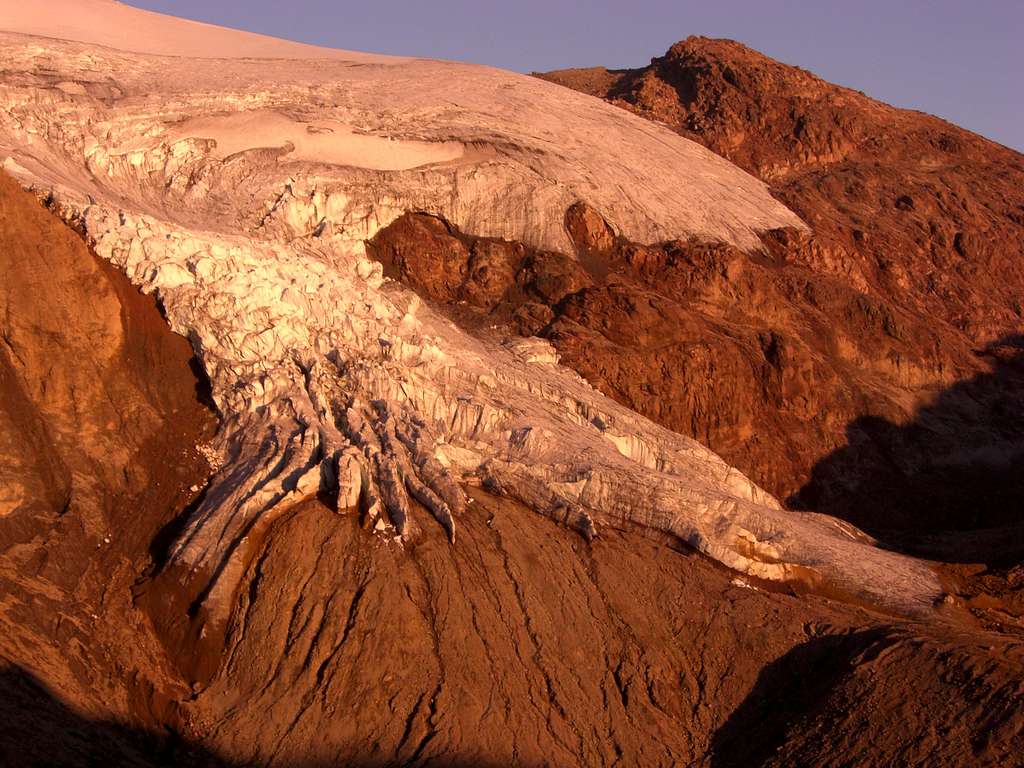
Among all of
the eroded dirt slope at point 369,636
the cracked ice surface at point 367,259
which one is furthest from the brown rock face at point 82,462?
the cracked ice surface at point 367,259

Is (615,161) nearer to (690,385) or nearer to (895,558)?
(690,385)

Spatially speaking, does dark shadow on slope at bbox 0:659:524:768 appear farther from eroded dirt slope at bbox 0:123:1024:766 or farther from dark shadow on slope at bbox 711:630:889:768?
dark shadow on slope at bbox 711:630:889:768

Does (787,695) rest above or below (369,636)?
above

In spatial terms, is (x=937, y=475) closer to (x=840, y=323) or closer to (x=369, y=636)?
(x=840, y=323)

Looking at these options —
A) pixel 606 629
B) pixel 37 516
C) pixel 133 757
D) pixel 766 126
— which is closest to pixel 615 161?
pixel 766 126

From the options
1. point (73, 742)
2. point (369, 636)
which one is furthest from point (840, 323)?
point (73, 742)

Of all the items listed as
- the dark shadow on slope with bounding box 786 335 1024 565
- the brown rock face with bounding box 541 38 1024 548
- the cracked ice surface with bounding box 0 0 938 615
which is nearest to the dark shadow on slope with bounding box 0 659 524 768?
the cracked ice surface with bounding box 0 0 938 615

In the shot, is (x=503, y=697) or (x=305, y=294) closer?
(x=503, y=697)
